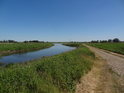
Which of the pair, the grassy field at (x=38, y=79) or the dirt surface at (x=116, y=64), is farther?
the dirt surface at (x=116, y=64)

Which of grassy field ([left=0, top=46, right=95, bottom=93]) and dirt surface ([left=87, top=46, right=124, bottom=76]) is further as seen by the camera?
dirt surface ([left=87, top=46, right=124, bottom=76])

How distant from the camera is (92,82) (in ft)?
30.7

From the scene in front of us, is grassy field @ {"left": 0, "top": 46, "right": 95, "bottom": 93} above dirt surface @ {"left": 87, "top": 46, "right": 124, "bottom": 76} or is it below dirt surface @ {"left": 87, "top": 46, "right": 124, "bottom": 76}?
above

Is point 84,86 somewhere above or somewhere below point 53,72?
below

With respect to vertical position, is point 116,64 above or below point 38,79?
below

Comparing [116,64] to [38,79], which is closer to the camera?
[38,79]

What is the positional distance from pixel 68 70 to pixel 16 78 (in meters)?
4.03

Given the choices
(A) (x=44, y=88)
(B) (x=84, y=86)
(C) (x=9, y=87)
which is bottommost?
(B) (x=84, y=86)

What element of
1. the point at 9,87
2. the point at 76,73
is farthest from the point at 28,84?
the point at 76,73

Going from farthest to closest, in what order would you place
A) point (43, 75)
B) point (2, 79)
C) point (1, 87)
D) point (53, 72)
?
point (53, 72), point (43, 75), point (2, 79), point (1, 87)

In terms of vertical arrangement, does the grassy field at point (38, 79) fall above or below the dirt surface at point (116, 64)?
above

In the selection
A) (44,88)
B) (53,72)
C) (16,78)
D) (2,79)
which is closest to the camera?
(2,79)

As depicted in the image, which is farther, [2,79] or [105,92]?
[105,92]

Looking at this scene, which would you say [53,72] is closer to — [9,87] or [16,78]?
[16,78]
